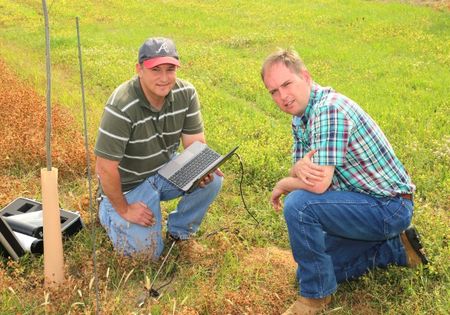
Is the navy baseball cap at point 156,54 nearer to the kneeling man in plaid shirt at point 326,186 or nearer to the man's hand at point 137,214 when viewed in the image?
the kneeling man in plaid shirt at point 326,186

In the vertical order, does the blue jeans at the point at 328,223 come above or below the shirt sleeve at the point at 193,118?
below

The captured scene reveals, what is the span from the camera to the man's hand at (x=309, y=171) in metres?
3.51

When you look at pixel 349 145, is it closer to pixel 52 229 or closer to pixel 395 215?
pixel 395 215

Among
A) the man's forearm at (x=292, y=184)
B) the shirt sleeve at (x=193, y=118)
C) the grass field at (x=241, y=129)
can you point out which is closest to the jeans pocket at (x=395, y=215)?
the grass field at (x=241, y=129)

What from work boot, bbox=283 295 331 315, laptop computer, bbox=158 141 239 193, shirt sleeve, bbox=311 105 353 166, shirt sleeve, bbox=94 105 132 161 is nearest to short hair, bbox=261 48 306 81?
shirt sleeve, bbox=311 105 353 166

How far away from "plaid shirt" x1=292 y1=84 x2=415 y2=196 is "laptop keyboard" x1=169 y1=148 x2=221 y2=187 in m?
0.96

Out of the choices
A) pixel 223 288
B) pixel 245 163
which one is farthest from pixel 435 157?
pixel 223 288

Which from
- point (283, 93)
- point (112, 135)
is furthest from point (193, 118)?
point (283, 93)

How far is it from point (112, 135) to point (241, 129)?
369 centimetres

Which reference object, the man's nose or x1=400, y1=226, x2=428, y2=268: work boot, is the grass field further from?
the man's nose

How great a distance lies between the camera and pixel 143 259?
4234mm

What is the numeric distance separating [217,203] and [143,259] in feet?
4.77

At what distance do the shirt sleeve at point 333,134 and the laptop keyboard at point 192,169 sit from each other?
1.29 meters

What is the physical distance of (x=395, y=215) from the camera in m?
3.68
